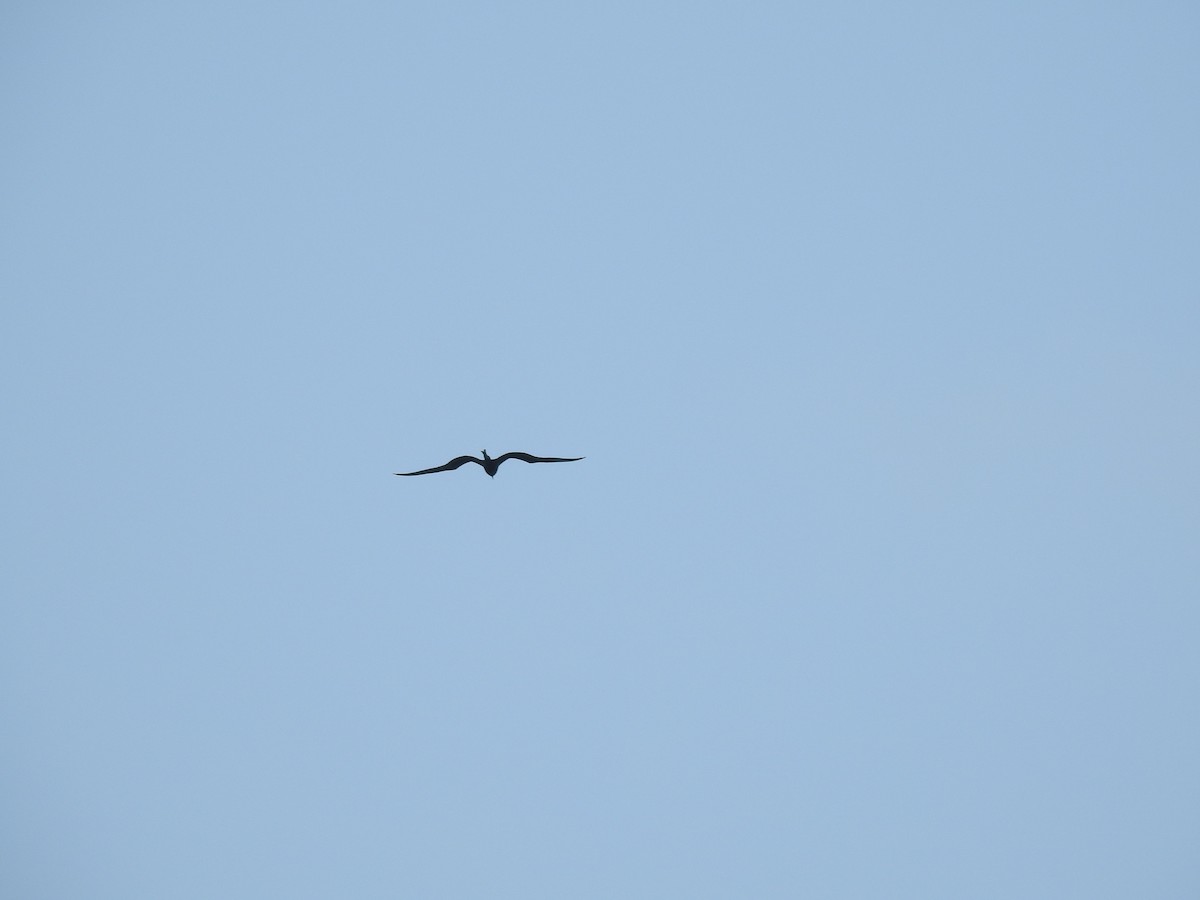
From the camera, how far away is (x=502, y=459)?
87.9m
